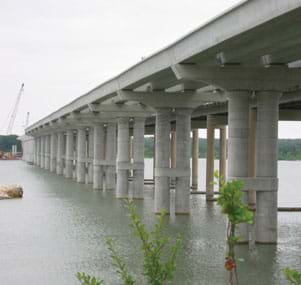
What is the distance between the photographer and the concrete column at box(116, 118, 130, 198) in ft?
196

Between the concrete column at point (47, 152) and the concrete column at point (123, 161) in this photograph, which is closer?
the concrete column at point (123, 161)

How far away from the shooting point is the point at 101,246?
103ft

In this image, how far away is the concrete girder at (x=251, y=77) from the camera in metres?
31.6

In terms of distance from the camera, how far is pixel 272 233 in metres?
32.5

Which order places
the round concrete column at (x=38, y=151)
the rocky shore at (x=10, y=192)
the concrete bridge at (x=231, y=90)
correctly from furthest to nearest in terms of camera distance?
the round concrete column at (x=38, y=151), the rocky shore at (x=10, y=192), the concrete bridge at (x=231, y=90)

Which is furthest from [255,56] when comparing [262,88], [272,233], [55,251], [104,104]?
[104,104]

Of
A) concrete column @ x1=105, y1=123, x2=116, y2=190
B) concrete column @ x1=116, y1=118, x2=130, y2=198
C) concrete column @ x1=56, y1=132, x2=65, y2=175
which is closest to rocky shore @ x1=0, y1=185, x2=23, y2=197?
concrete column @ x1=116, y1=118, x2=130, y2=198

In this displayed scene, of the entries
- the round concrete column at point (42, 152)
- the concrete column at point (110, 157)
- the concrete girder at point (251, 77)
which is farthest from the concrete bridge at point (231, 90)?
the round concrete column at point (42, 152)

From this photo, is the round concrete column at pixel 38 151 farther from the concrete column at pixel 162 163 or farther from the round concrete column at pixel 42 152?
the concrete column at pixel 162 163

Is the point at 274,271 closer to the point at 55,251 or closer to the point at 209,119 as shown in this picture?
the point at 55,251

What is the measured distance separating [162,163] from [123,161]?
14.4 metres

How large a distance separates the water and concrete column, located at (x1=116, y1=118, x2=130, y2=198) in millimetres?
6018

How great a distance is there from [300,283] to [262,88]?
24.3 m

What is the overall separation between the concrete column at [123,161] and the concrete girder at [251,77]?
28147 mm
